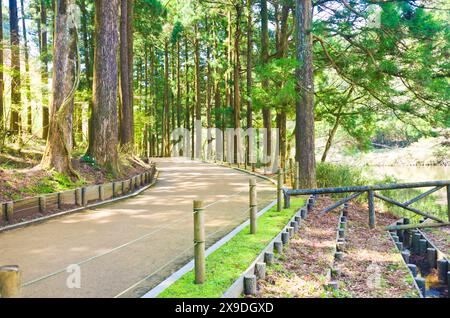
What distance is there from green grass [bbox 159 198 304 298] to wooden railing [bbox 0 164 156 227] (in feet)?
15.3

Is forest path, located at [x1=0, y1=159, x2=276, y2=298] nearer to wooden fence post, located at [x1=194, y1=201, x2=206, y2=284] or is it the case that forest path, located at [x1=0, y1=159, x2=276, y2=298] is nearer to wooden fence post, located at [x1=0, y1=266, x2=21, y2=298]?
wooden fence post, located at [x1=0, y1=266, x2=21, y2=298]

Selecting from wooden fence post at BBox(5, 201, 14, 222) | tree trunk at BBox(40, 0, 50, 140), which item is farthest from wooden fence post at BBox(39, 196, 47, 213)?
tree trunk at BBox(40, 0, 50, 140)

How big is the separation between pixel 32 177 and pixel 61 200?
1.09 meters

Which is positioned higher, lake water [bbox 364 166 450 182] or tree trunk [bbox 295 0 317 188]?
tree trunk [bbox 295 0 317 188]

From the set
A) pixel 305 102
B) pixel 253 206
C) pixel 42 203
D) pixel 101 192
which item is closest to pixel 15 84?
pixel 101 192

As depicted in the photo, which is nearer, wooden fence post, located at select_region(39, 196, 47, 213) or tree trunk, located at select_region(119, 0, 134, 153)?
wooden fence post, located at select_region(39, 196, 47, 213)

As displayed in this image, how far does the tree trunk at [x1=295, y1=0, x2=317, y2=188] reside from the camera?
13.7 m

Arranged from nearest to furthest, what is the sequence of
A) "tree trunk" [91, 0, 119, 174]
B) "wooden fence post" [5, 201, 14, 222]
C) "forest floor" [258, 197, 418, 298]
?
1. "forest floor" [258, 197, 418, 298]
2. "wooden fence post" [5, 201, 14, 222]
3. "tree trunk" [91, 0, 119, 174]

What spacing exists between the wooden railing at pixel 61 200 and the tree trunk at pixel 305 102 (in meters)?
5.70

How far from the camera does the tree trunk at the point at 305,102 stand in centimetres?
1370

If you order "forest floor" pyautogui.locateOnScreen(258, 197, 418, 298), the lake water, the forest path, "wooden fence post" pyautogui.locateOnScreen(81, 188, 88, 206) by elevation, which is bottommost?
the lake water
